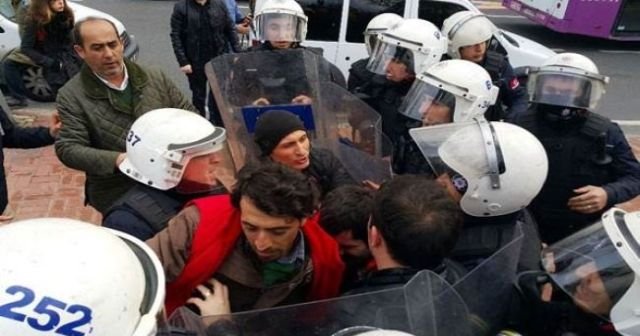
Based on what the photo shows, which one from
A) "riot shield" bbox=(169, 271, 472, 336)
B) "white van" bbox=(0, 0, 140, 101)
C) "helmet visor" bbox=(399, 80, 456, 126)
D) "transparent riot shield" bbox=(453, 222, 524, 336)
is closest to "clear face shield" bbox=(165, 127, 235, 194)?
"riot shield" bbox=(169, 271, 472, 336)

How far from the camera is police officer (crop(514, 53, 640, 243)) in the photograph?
3.34m

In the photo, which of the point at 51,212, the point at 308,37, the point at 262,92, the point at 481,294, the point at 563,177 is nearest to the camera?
the point at 481,294

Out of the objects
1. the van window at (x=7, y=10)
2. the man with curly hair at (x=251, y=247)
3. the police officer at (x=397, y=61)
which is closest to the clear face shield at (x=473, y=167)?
the man with curly hair at (x=251, y=247)

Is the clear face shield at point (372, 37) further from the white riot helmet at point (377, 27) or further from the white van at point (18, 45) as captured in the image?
the white van at point (18, 45)

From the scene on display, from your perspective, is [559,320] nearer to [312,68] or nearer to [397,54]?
[312,68]

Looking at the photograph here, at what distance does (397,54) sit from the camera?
448cm

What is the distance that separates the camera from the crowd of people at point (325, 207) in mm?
1715

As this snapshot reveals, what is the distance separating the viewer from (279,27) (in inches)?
186

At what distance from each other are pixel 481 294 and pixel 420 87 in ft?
6.25

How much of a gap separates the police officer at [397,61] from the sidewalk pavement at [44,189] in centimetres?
260

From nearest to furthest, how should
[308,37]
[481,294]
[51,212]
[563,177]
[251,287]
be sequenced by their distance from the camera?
[481,294]
[251,287]
[563,177]
[51,212]
[308,37]

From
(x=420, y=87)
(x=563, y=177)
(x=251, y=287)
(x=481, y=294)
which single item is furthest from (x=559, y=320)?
(x=420, y=87)

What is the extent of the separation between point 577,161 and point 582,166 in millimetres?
36

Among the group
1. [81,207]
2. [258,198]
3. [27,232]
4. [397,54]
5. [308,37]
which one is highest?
[27,232]
